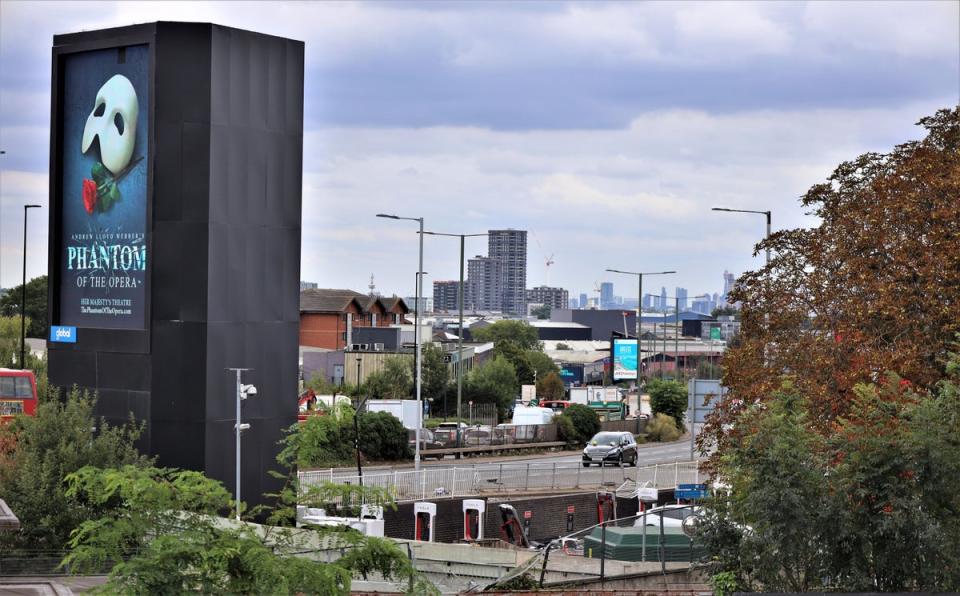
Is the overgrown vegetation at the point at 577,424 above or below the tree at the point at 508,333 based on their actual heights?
below

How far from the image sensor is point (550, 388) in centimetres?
10956

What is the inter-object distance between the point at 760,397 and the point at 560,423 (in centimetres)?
4196

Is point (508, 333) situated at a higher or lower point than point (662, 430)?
higher

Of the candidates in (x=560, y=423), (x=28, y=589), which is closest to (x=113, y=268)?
(x=28, y=589)

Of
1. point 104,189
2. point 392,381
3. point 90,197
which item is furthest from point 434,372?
point 104,189

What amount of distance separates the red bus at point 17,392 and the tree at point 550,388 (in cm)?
6432

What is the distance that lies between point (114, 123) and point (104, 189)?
168 cm

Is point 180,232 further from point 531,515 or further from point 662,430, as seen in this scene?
point 662,430

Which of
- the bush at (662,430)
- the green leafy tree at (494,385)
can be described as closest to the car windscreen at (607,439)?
the bush at (662,430)

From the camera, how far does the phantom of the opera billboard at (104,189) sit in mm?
33906

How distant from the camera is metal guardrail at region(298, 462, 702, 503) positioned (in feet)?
145

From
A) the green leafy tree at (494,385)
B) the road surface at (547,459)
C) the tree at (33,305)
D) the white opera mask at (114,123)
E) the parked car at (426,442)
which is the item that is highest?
the white opera mask at (114,123)

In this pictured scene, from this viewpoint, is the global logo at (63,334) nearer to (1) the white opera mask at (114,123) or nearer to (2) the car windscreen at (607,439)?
(1) the white opera mask at (114,123)

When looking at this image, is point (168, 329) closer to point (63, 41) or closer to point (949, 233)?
point (63, 41)
